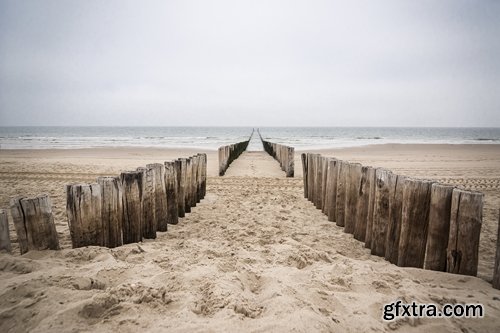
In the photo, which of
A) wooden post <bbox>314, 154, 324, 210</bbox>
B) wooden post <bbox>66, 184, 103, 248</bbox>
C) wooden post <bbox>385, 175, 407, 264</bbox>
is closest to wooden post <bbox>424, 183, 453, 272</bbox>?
wooden post <bbox>385, 175, 407, 264</bbox>

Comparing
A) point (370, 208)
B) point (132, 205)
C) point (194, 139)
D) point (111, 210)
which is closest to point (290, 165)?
point (370, 208)

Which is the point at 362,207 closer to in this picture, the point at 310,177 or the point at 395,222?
the point at 395,222

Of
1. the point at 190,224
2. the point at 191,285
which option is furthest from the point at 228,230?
the point at 191,285

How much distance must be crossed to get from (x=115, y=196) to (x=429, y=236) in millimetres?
3672

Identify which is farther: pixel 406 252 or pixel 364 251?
pixel 364 251

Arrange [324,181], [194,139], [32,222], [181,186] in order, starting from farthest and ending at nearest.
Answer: [194,139], [324,181], [181,186], [32,222]

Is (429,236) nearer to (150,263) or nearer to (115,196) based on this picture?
(150,263)

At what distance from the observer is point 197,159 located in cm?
651

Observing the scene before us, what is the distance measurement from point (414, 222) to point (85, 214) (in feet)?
12.4

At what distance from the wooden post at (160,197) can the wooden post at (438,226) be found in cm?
361

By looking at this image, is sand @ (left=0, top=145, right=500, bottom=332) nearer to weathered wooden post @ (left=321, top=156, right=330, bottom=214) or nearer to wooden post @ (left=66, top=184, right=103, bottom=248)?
wooden post @ (left=66, top=184, right=103, bottom=248)

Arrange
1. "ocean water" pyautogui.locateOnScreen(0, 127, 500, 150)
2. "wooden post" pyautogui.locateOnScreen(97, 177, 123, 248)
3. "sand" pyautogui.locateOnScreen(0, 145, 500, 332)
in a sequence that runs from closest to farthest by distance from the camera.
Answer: "sand" pyautogui.locateOnScreen(0, 145, 500, 332), "wooden post" pyautogui.locateOnScreen(97, 177, 123, 248), "ocean water" pyautogui.locateOnScreen(0, 127, 500, 150)

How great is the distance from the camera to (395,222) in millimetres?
3482

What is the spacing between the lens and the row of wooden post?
2.86 meters
